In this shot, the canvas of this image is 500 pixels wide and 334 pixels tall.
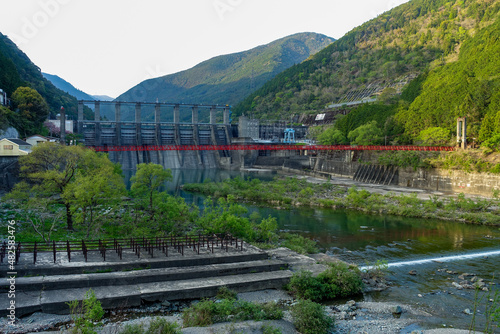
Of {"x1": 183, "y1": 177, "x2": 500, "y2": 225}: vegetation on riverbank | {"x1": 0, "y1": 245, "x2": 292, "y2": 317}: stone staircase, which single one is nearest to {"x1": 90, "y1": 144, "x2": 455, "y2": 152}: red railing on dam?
{"x1": 183, "y1": 177, "x2": 500, "y2": 225}: vegetation on riverbank

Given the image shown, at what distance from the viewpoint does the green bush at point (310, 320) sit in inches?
365

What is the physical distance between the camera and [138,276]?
456 inches

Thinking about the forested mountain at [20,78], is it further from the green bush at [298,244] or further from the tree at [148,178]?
the green bush at [298,244]

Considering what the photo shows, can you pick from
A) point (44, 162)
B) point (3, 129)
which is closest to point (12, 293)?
point (44, 162)

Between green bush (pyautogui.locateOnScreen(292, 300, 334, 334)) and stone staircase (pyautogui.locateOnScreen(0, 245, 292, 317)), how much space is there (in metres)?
2.75

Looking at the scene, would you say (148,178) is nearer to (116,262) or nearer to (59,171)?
(59,171)

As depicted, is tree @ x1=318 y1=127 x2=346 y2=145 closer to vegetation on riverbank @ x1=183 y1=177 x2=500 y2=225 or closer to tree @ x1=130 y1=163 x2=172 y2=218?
vegetation on riverbank @ x1=183 y1=177 x2=500 y2=225

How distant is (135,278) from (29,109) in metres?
41.7

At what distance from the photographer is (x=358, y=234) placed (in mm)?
22266

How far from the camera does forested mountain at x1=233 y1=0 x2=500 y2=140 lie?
4600cm

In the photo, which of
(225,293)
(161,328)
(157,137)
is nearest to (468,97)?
(225,293)

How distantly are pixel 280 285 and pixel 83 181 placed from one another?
→ 997cm

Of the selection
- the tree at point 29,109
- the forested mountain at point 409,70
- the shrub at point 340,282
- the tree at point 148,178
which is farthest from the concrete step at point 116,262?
the forested mountain at point 409,70

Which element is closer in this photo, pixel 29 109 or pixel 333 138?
pixel 29 109
